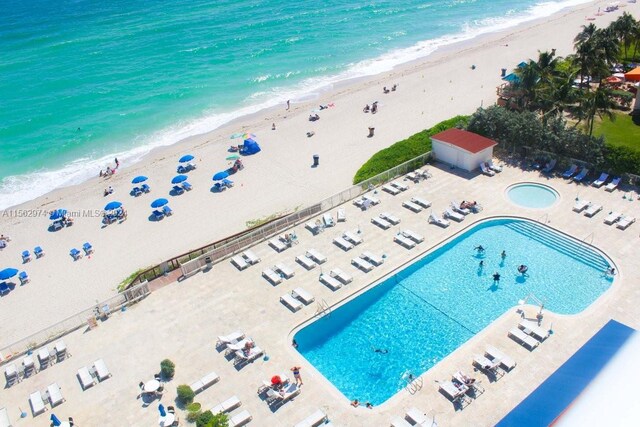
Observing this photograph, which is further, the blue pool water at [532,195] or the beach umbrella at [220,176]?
the beach umbrella at [220,176]

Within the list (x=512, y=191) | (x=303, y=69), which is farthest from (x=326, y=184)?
(x=303, y=69)

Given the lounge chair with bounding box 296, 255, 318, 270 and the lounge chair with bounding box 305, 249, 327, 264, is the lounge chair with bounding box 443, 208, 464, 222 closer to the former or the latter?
the lounge chair with bounding box 305, 249, 327, 264

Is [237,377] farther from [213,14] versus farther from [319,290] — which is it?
[213,14]

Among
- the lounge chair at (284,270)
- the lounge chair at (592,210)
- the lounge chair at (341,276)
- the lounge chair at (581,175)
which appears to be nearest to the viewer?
the lounge chair at (341,276)

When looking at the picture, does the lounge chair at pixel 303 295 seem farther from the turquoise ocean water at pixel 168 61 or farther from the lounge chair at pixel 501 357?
the turquoise ocean water at pixel 168 61

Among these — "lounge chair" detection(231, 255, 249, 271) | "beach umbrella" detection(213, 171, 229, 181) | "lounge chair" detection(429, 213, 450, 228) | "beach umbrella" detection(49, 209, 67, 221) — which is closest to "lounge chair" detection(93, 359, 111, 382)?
"lounge chair" detection(231, 255, 249, 271)

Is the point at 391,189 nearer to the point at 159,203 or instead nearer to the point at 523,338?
the point at 523,338

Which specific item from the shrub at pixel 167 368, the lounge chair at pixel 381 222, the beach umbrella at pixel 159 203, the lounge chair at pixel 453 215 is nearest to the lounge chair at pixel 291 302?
the shrub at pixel 167 368
